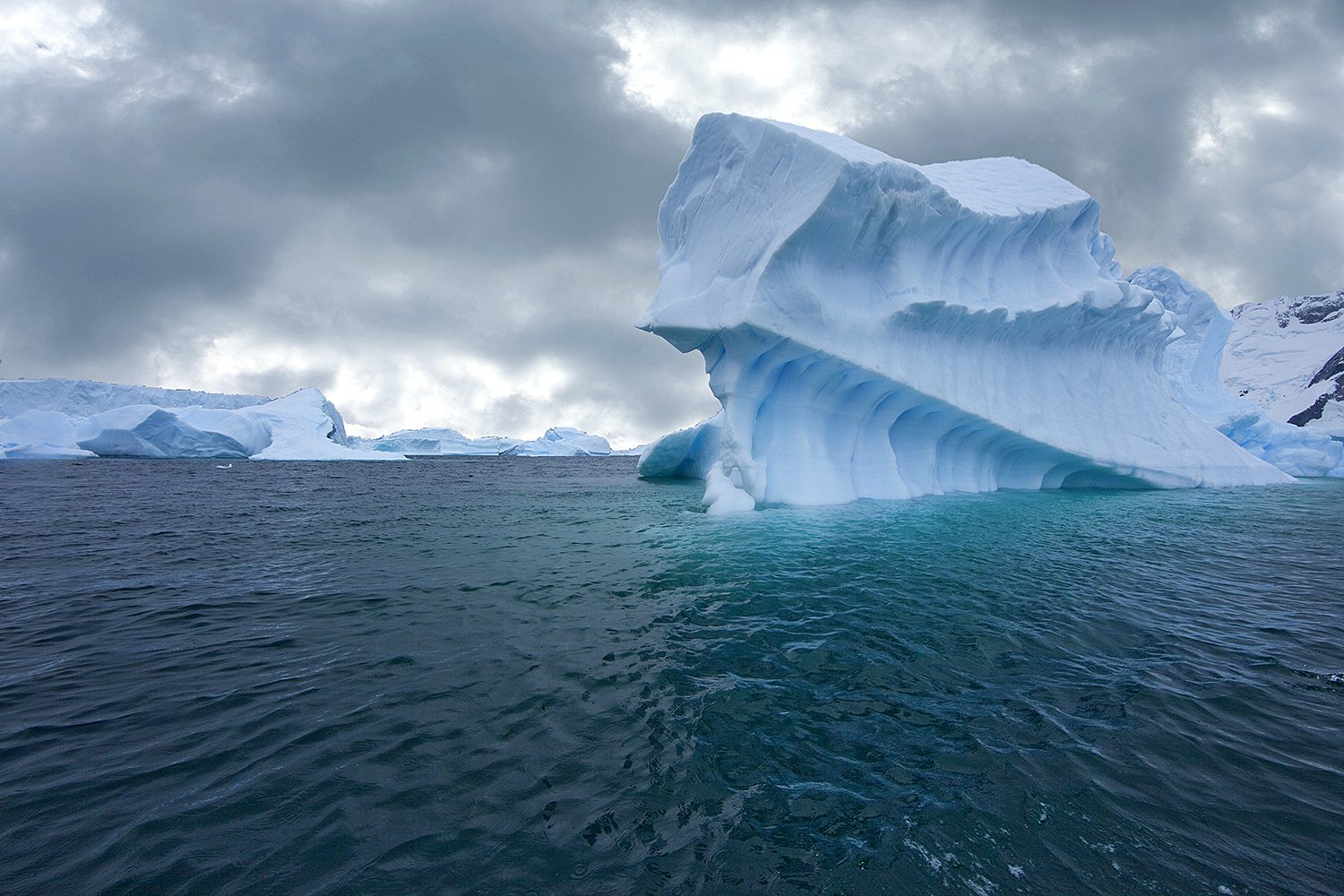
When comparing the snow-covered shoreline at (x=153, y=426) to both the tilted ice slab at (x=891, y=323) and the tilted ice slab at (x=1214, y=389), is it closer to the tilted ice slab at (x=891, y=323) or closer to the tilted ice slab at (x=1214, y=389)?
the tilted ice slab at (x=891, y=323)

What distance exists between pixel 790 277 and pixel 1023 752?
11715 millimetres

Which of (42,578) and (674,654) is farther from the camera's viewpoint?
(42,578)

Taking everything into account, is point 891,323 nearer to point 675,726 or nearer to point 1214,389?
point 675,726

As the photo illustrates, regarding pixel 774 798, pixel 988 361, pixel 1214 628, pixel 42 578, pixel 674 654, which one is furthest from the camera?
pixel 988 361

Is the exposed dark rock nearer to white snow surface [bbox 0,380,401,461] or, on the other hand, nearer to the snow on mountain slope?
the snow on mountain slope

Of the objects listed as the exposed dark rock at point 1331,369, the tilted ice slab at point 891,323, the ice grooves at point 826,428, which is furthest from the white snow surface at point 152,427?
the exposed dark rock at point 1331,369

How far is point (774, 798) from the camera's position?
3123 millimetres

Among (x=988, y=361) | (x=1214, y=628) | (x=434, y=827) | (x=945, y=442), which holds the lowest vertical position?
(x=434, y=827)

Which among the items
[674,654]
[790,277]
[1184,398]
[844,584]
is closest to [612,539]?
[844,584]

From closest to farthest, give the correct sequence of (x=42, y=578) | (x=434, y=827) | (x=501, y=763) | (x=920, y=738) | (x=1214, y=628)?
(x=434, y=827)
(x=501, y=763)
(x=920, y=738)
(x=1214, y=628)
(x=42, y=578)

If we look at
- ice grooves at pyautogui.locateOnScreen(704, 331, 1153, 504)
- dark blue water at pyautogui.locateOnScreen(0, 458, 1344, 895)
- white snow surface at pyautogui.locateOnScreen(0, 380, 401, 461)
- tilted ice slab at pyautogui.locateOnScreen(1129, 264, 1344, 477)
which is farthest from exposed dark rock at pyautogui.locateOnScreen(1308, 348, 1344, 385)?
white snow surface at pyautogui.locateOnScreen(0, 380, 401, 461)

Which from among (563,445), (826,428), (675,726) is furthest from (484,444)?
(675,726)

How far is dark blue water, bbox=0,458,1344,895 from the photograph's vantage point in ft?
8.84

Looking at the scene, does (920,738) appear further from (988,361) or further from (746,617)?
(988,361)
